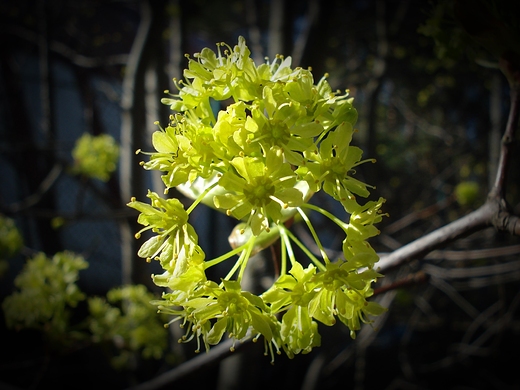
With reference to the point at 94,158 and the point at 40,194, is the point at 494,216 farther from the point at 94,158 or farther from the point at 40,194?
the point at 40,194

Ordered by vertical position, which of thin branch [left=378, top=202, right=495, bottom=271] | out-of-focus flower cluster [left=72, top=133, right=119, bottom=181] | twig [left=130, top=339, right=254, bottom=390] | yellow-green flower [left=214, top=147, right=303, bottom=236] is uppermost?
yellow-green flower [left=214, top=147, right=303, bottom=236]

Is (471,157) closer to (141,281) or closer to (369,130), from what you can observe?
(369,130)

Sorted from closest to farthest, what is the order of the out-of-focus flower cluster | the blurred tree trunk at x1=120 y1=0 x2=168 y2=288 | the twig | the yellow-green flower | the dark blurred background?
the yellow-green flower → the twig → the blurred tree trunk at x1=120 y1=0 x2=168 y2=288 → the out-of-focus flower cluster → the dark blurred background

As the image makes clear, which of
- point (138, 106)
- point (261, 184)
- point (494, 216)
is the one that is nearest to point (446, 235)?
point (494, 216)

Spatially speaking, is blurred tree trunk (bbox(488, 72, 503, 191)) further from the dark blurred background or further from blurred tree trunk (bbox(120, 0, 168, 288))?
blurred tree trunk (bbox(120, 0, 168, 288))

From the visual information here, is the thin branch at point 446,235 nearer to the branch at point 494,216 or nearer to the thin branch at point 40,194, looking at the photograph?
the branch at point 494,216

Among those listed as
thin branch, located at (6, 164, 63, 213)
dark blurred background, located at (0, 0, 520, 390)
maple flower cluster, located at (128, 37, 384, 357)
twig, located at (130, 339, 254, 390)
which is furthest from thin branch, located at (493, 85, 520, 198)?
thin branch, located at (6, 164, 63, 213)

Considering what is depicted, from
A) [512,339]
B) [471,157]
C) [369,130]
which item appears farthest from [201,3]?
[512,339]
